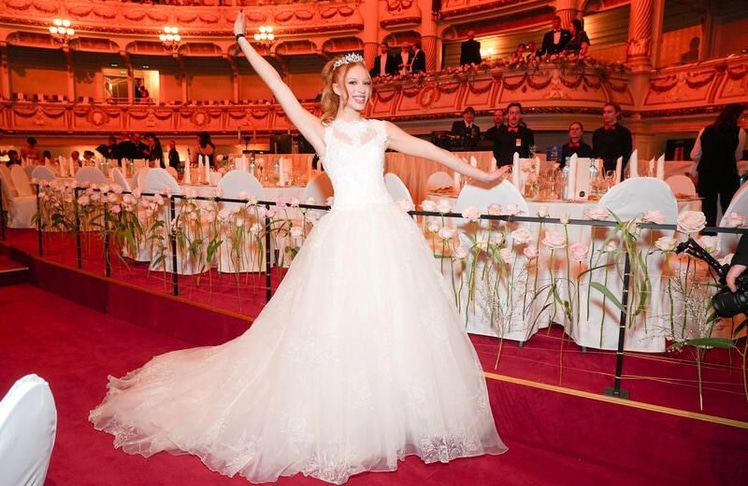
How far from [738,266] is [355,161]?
1478 millimetres

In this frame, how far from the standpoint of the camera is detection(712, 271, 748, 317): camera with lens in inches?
56.8

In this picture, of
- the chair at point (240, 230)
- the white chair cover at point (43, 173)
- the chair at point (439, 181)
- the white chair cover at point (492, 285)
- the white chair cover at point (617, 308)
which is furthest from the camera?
the white chair cover at point (43, 173)

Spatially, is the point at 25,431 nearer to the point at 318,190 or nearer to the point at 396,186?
the point at 396,186

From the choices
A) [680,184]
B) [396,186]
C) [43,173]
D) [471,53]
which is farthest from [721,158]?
[43,173]

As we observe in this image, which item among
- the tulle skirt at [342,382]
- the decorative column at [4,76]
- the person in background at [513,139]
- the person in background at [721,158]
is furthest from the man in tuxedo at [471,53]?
the decorative column at [4,76]

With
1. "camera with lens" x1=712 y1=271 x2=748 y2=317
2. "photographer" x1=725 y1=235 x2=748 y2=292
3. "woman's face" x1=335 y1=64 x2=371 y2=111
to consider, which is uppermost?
"woman's face" x1=335 y1=64 x2=371 y2=111

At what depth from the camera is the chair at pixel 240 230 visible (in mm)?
4234

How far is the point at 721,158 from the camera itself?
537 centimetres

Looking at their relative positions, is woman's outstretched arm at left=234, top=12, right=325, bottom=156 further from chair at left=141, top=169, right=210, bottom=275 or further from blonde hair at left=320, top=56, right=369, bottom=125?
chair at left=141, top=169, right=210, bottom=275

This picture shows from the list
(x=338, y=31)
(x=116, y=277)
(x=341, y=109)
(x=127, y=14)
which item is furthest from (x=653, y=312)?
(x=127, y=14)

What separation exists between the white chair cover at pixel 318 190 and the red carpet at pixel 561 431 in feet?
6.50

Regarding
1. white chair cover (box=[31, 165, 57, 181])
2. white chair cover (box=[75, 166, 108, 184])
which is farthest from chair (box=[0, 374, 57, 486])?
white chair cover (box=[31, 165, 57, 181])

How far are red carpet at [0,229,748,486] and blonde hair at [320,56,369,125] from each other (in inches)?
58.8

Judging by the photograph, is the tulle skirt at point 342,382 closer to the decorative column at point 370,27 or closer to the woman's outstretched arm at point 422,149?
the woman's outstretched arm at point 422,149
